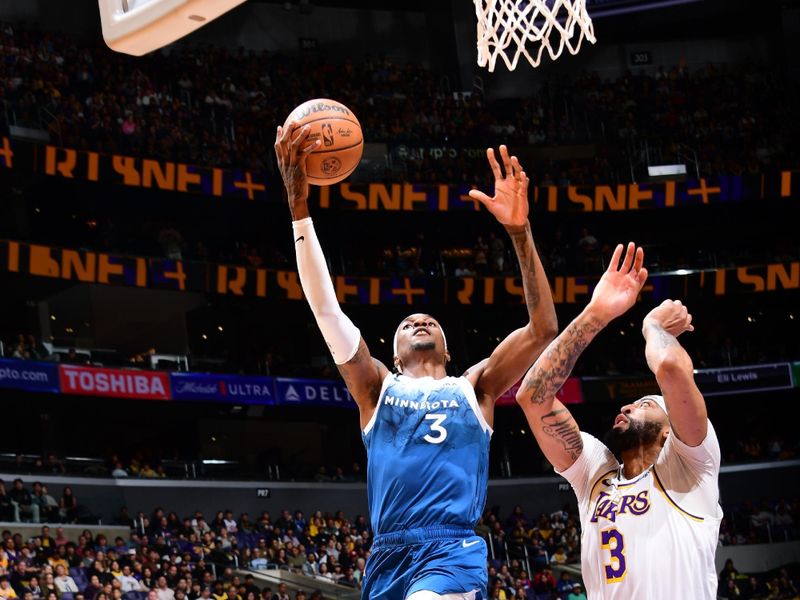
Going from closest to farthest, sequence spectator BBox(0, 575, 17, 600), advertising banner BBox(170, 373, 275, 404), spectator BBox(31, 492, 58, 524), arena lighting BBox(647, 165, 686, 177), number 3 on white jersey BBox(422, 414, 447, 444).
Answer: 1. number 3 on white jersey BBox(422, 414, 447, 444)
2. spectator BBox(0, 575, 17, 600)
3. spectator BBox(31, 492, 58, 524)
4. advertising banner BBox(170, 373, 275, 404)
5. arena lighting BBox(647, 165, 686, 177)

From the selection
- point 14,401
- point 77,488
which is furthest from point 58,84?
point 77,488

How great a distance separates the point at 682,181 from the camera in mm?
26359

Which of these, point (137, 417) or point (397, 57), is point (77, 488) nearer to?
point (137, 417)

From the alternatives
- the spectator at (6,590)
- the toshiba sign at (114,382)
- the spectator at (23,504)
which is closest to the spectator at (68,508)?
the spectator at (23,504)

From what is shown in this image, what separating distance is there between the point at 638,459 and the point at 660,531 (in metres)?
0.39

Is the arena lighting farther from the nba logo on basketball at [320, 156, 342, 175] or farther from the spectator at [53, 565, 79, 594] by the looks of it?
the nba logo on basketball at [320, 156, 342, 175]

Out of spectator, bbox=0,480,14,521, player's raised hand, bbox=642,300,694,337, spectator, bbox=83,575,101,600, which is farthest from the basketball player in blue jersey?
spectator, bbox=0,480,14,521

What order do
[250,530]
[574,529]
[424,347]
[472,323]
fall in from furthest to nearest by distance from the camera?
[472,323], [574,529], [250,530], [424,347]

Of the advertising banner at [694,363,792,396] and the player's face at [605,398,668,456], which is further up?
the advertising banner at [694,363,792,396]

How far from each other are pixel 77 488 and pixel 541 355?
58.9 ft

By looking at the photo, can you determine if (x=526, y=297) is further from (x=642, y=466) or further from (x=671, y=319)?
(x=642, y=466)

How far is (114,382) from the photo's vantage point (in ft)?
71.6

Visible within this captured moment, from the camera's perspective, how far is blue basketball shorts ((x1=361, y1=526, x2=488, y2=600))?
167 inches

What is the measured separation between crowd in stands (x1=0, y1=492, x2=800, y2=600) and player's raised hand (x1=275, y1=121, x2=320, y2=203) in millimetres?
9992
